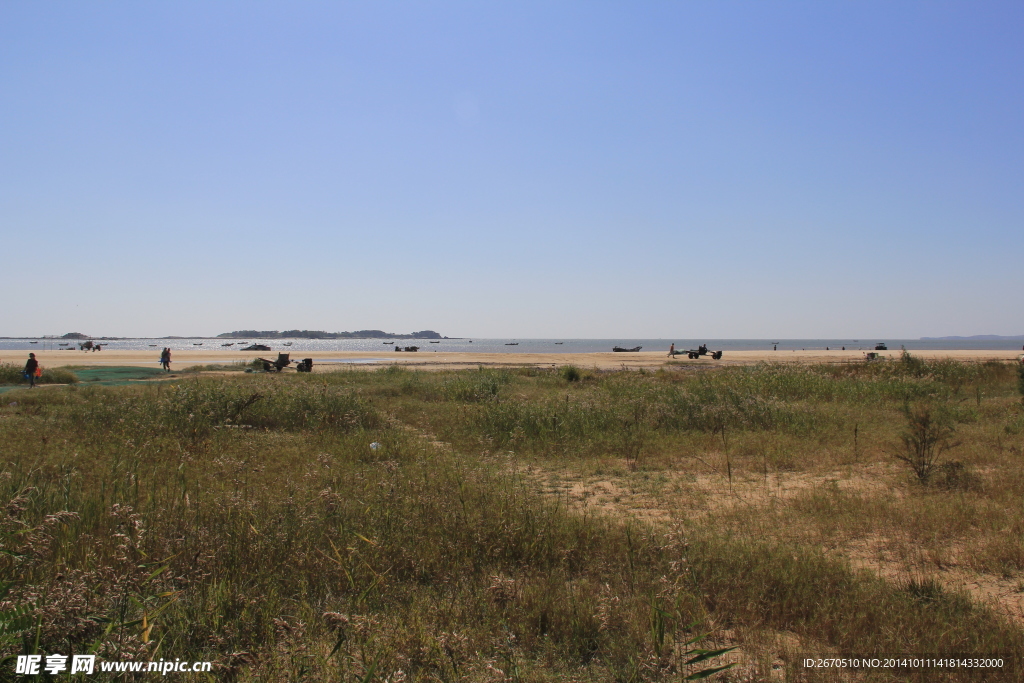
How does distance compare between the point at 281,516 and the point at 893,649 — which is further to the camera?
the point at 281,516

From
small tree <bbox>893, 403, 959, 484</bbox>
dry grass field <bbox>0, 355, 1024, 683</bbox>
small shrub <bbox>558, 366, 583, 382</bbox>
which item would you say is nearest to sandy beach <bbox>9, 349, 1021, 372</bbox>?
small shrub <bbox>558, 366, 583, 382</bbox>

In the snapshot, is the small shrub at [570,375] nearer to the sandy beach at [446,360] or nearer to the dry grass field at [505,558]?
the sandy beach at [446,360]

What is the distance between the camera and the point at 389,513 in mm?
5051

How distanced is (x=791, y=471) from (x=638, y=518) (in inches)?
153

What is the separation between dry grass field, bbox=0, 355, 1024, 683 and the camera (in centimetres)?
305

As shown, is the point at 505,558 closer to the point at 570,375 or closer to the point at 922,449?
the point at 922,449

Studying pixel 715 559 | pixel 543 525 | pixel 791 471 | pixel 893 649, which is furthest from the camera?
pixel 791 471

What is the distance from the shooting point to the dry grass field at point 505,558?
305 centimetres

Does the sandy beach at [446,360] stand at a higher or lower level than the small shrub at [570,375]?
lower

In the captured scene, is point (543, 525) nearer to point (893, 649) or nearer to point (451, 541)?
point (451, 541)

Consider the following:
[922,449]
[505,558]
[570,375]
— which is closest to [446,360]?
[570,375]

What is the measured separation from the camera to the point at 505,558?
4.54 meters

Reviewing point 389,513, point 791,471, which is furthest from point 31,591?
point 791,471

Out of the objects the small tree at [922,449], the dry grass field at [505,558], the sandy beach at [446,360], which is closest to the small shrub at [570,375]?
the sandy beach at [446,360]
